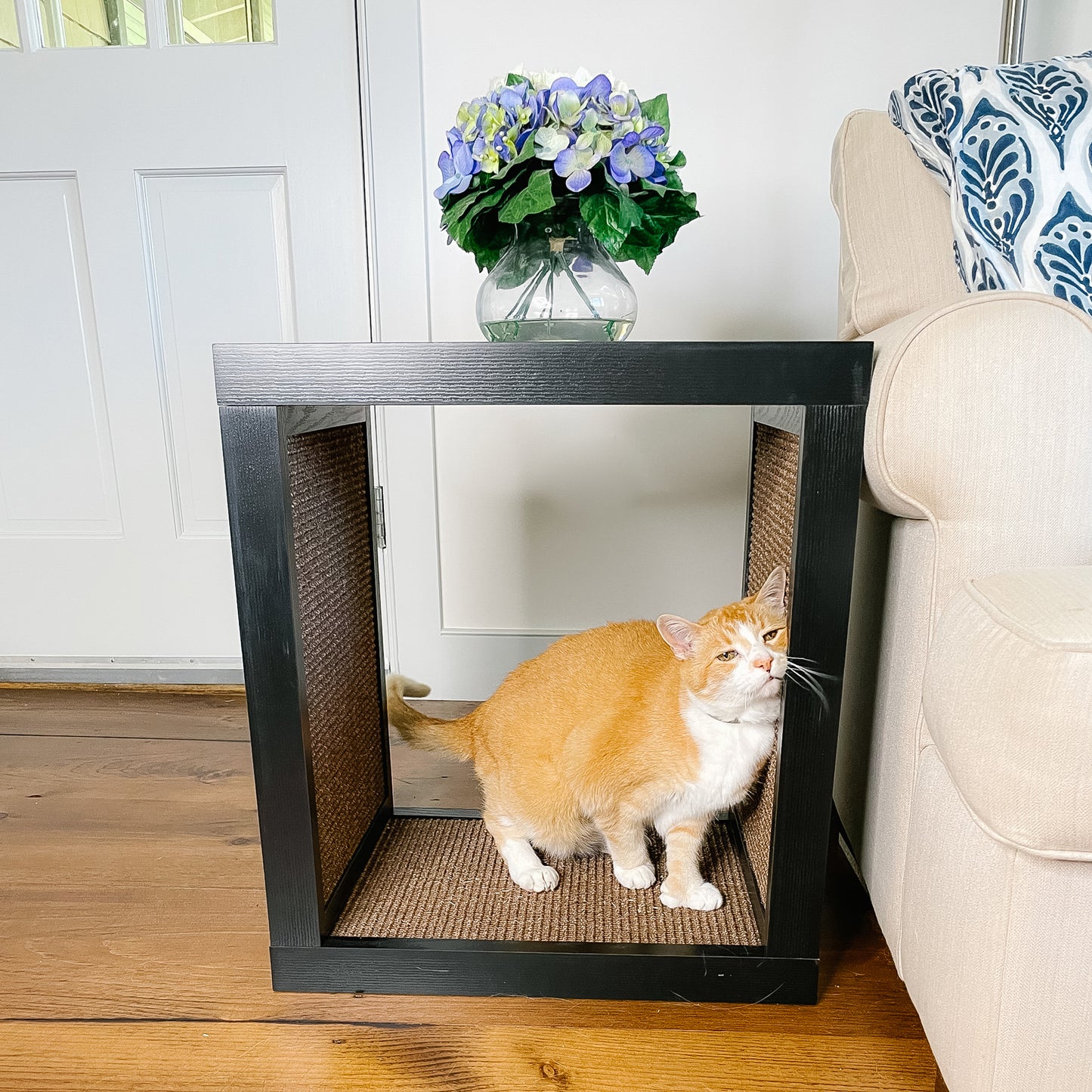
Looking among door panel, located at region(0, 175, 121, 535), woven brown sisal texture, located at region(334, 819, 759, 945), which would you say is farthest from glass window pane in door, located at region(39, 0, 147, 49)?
woven brown sisal texture, located at region(334, 819, 759, 945)

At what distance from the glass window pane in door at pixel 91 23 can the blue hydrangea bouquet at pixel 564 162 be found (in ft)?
3.23

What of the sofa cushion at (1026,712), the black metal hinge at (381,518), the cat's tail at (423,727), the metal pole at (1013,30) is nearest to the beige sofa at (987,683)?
the sofa cushion at (1026,712)

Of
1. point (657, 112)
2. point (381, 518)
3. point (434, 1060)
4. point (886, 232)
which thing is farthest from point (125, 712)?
point (886, 232)

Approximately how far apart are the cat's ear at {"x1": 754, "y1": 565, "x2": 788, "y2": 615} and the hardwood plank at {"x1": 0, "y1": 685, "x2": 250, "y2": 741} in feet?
3.21

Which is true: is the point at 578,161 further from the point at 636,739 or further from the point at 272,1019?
the point at 272,1019

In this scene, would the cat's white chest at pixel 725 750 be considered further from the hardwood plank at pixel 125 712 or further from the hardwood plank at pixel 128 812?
the hardwood plank at pixel 125 712

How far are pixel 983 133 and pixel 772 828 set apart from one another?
2.30ft

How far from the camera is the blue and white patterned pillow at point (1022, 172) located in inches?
29.0

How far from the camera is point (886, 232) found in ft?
2.89

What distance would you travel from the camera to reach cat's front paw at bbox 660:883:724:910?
882mm

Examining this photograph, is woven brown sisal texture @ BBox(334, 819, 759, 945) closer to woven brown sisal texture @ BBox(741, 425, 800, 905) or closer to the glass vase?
woven brown sisal texture @ BBox(741, 425, 800, 905)

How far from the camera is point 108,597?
1.61m

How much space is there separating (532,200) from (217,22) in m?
1.04

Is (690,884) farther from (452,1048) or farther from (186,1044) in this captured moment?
(186,1044)
